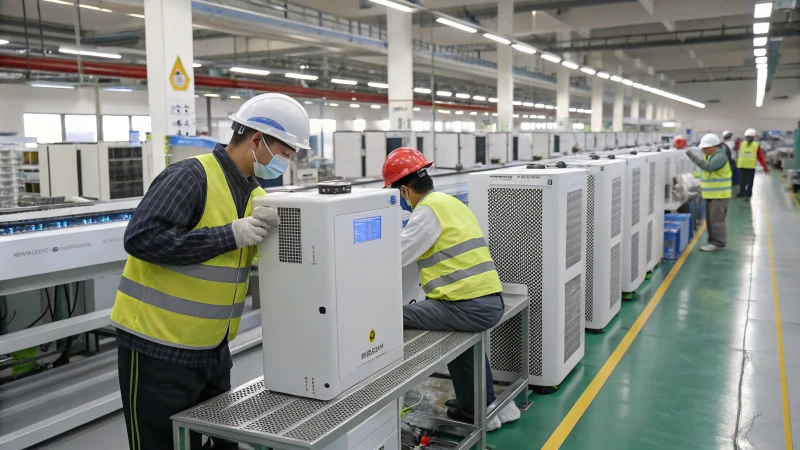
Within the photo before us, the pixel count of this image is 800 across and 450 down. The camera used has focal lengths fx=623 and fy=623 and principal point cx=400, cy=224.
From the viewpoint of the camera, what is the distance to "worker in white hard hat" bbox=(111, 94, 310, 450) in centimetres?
213

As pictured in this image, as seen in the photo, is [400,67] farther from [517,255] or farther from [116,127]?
[116,127]

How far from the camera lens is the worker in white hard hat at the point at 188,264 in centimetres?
213

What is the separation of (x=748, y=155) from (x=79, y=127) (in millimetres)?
17749

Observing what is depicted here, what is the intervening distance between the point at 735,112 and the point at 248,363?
3706 cm

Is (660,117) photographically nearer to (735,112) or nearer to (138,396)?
(735,112)

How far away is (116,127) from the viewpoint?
1850 cm

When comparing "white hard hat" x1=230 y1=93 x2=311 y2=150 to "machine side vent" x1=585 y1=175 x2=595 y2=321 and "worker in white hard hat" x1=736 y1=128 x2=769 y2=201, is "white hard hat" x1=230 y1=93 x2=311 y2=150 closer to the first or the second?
"machine side vent" x1=585 y1=175 x2=595 y2=321

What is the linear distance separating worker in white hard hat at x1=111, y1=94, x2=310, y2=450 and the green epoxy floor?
204cm

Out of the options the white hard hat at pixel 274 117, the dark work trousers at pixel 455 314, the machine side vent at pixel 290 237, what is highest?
the white hard hat at pixel 274 117

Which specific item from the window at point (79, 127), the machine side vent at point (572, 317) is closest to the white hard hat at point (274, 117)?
the machine side vent at point (572, 317)

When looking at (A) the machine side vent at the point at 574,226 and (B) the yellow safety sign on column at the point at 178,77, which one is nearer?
(A) the machine side vent at the point at 574,226

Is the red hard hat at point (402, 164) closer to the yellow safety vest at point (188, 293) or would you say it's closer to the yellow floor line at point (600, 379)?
the yellow safety vest at point (188, 293)

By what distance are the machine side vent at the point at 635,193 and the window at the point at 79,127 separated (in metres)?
15.4

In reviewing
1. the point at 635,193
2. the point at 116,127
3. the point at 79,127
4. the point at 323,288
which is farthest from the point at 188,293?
the point at 116,127
